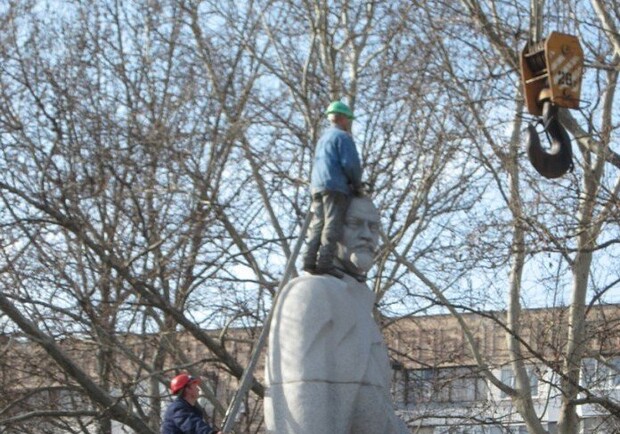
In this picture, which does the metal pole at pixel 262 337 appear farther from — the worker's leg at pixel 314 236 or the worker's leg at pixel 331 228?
the worker's leg at pixel 331 228

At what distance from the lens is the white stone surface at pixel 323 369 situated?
29.6ft

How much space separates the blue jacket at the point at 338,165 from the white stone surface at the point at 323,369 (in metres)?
0.65

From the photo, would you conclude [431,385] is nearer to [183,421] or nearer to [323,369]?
[183,421]

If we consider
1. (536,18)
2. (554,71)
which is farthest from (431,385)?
(554,71)

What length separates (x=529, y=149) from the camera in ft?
34.8

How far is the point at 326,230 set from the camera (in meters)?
9.49

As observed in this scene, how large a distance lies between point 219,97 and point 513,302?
4.56m

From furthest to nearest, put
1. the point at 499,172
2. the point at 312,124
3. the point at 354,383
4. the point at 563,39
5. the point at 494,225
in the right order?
the point at 312,124
the point at 499,172
the point at 494,225
the point at 563,39
the point at 354,383

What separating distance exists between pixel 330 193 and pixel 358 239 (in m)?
0.36

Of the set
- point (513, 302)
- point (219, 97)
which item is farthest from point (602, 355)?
Result: point (219, 97)

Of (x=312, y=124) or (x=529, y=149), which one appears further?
(x=312, y=124)

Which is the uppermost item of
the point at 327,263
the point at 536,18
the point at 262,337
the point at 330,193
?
the point at 536,18

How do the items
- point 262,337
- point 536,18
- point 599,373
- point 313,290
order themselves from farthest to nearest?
point 599,373 < point 536,18 < point 262,337 < point 313,290

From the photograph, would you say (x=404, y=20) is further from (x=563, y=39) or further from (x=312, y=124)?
(x=563, y=39)
